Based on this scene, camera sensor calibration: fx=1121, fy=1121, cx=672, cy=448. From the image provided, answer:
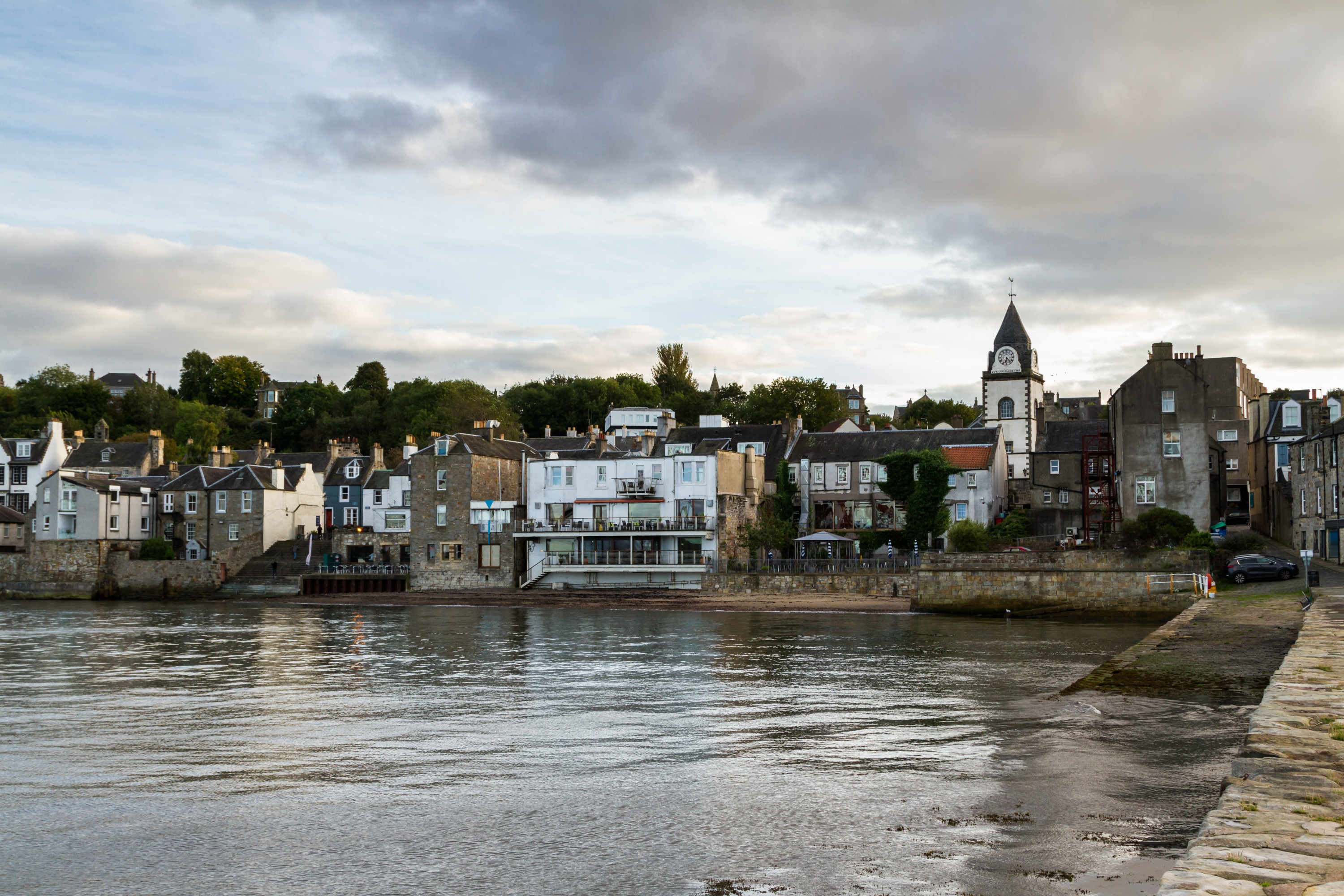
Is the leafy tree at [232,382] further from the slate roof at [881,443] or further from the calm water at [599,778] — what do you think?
the calm water at [599,778]

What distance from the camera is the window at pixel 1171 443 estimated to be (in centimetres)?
5578

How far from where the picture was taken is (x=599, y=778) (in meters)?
15.3

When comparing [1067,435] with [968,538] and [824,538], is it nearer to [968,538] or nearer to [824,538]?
[968,538]

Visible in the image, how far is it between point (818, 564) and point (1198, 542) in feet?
60.5

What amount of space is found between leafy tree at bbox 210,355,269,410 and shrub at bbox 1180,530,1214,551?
351 ft

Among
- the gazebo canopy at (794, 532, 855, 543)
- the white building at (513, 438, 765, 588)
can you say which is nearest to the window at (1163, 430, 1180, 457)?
the gazebo canopy at (794, 532, 855, 543)

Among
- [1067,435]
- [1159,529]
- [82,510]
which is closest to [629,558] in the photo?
[1159,529]

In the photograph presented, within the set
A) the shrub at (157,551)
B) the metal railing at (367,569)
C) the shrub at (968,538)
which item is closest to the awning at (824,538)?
the shrub at (968,538)

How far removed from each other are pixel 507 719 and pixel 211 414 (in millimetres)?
102265

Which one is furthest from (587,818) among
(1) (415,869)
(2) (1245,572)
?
(2) (1245,572)

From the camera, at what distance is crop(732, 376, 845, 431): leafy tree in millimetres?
97500

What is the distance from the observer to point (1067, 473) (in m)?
70.6

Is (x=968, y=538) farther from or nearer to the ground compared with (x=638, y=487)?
nearer to the ground

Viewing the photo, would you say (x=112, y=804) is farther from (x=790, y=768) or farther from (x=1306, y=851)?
(x=1306, y=851)
